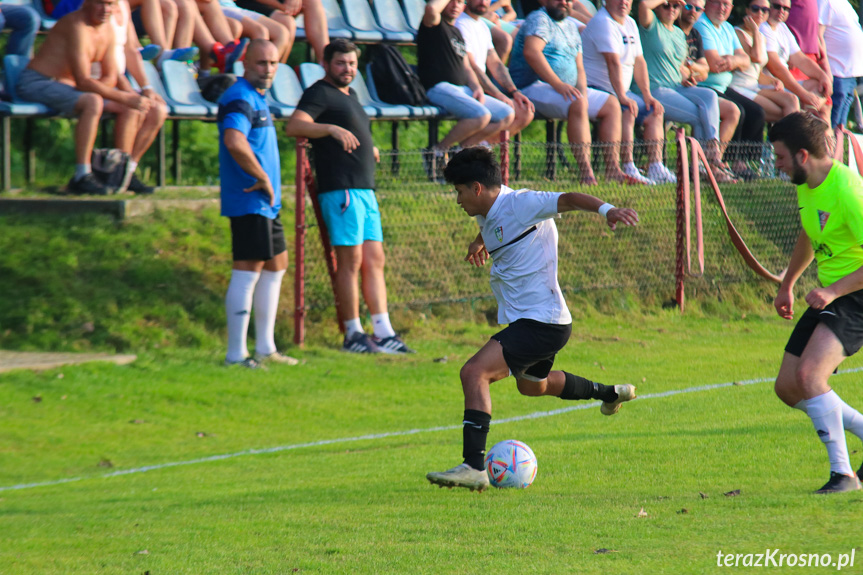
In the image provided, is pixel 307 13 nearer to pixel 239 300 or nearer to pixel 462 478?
pixel 239 300

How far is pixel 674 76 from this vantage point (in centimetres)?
1387

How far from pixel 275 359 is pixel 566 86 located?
5.11 m

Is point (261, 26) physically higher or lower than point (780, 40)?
lower

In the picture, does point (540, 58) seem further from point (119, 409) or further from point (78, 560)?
point (78, 560)

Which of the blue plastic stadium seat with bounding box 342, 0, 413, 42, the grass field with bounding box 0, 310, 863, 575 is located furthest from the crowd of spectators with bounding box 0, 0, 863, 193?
the grass field with bounding box 0, 310, 863, 575

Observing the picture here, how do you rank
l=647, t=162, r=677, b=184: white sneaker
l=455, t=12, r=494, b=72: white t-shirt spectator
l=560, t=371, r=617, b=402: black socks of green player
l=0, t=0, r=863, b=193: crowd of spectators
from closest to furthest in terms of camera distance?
l=560, t=371, r=617, b=402: black socks of green player < l=0, t=0, r=863, b=193: crowd of spectators < l=455, t=12, r=494, b=72: white t-shirt spectator < l=647, t=162, r=677, b=184: white sneaker

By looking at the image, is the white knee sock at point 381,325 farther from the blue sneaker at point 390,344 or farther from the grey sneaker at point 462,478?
the grey sneaker at point 462,478

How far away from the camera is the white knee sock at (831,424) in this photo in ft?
16.6

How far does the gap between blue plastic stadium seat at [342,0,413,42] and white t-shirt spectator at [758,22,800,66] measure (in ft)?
15.9

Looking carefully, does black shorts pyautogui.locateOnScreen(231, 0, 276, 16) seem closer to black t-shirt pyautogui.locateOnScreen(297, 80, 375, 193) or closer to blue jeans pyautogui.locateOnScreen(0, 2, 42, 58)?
blue jeans pyautogui.locateOnScreen(0, 2, 42, 58)

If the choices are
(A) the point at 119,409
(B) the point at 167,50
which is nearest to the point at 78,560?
(A) the point at 119,409

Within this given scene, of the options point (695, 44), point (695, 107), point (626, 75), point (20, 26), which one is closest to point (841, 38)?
point (695, 44)

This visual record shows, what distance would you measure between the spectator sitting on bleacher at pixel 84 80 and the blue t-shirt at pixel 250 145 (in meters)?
1.66

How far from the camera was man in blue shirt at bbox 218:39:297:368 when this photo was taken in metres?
9.46
